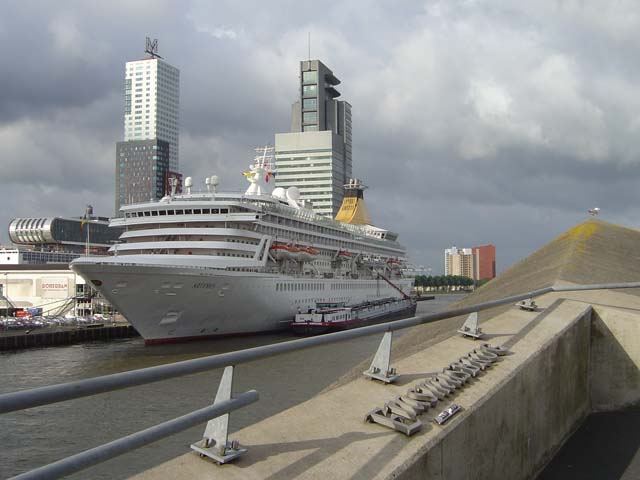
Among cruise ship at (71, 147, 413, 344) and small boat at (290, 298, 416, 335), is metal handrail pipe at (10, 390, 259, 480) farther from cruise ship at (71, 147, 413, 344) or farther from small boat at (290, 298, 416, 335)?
small boat at (290, 298, 416, 335)

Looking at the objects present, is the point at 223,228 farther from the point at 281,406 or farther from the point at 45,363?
the point at 281,406

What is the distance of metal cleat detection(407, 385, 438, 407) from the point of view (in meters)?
4.38

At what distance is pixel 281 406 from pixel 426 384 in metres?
11.6

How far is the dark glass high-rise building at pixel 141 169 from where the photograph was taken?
18025 cm

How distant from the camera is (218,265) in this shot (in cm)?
3506

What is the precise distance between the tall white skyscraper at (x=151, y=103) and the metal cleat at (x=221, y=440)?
192261mm

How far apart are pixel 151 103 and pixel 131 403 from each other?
189 meters

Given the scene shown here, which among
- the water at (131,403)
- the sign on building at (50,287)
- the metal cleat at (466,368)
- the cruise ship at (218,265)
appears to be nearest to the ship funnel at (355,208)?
the cruise ship at (218,265)

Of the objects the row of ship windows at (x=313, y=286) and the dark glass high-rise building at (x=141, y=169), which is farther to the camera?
the dark glass high-rise building at (x=141, y=169)

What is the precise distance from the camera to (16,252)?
96125mm

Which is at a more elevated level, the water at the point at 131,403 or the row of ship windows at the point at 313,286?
the row of ship windows at the point at 313,286

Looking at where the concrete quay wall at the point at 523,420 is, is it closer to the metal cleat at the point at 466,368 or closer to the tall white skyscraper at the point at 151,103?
the metal cleat at the point at 466,368

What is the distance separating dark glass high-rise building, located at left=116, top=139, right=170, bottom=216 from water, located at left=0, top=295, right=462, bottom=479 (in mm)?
156877

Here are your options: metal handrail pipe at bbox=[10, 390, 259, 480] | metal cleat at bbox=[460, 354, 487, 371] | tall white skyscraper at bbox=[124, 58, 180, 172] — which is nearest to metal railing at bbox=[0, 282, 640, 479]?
metal handrail pipe at bbox=[10, 390, 259, 480]
